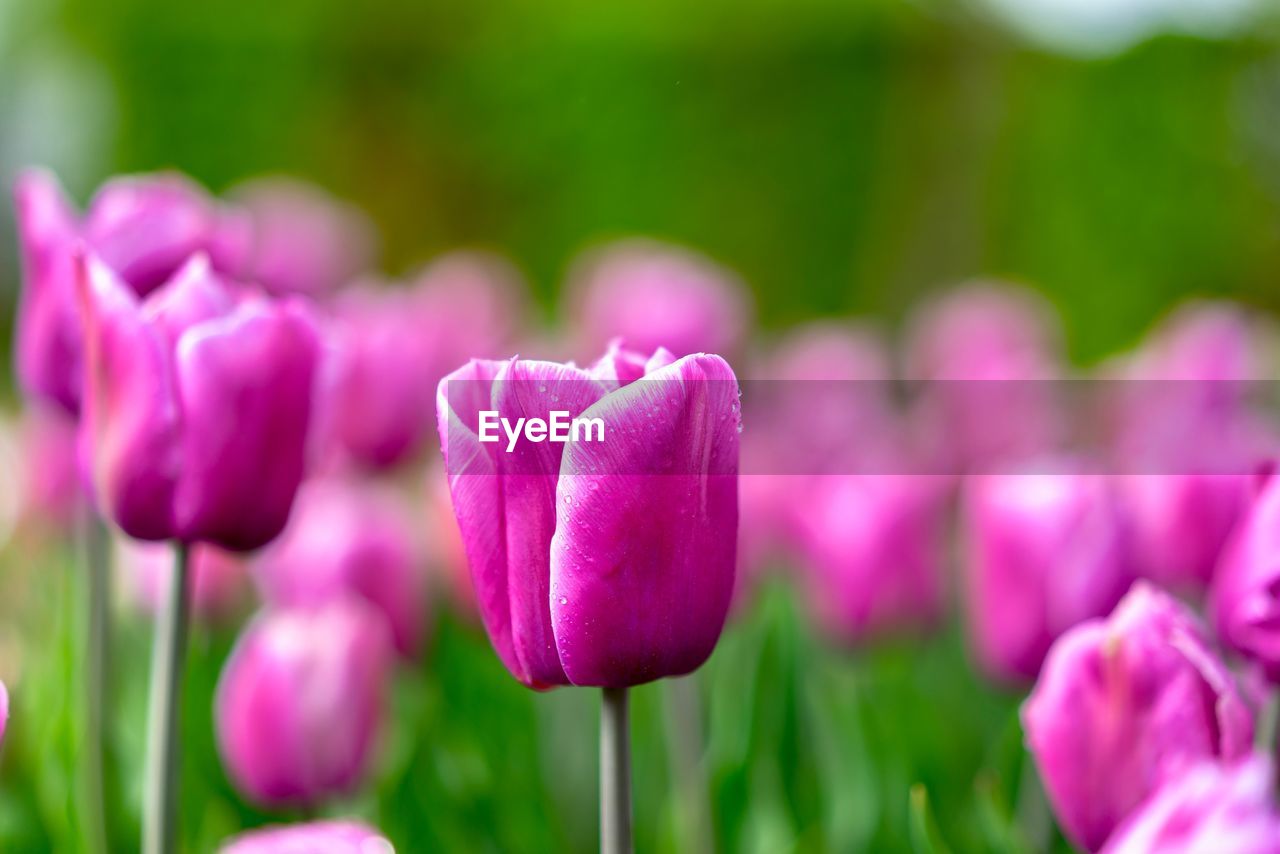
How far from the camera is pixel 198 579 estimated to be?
1451mm

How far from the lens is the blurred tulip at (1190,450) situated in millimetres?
976

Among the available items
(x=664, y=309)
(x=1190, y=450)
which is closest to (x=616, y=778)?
(x=1190, y=450)

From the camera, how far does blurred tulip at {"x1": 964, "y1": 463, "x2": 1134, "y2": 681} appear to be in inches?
37.0

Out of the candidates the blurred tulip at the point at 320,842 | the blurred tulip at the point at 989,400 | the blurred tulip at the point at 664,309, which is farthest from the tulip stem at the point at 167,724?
the blurred tulip at the point at 989,400

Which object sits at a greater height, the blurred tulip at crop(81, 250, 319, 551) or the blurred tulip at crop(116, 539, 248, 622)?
the blurred tulip at crop(81, 250, 319, 551)

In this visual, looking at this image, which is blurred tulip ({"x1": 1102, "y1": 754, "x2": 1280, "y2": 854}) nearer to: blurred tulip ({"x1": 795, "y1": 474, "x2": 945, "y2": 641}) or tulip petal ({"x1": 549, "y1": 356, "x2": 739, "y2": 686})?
tulip petal ({"x1": 549, "y1": 356, "x2": 739, "y2": 686})

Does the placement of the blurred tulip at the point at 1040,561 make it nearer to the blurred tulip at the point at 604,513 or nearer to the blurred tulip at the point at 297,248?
the blurred tulip at the point at 604,513

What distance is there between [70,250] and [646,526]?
42cm

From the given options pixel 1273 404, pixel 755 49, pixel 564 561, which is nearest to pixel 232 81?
pixel 755 49

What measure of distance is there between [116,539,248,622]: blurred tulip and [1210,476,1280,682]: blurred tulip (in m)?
1.02

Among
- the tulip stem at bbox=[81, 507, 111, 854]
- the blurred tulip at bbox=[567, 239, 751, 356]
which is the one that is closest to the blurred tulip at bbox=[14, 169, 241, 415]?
the tulip stem at bbox=[81, 507, 111, 854]

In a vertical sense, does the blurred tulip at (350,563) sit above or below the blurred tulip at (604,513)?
below

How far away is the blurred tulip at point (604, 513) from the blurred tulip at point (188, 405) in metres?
0.19

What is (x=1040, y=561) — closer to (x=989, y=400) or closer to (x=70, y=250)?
(x=70, y=250)
